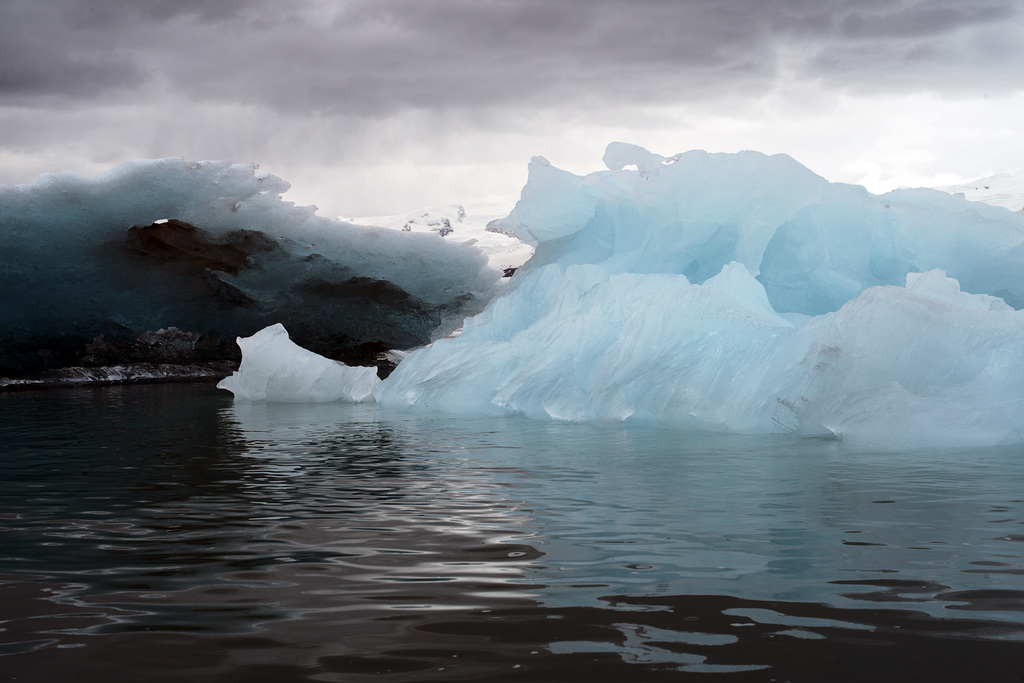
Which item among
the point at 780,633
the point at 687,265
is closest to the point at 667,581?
the point at 780,633

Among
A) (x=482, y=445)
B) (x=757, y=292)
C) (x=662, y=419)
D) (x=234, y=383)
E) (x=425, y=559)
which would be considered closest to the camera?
(x=425, y=559)

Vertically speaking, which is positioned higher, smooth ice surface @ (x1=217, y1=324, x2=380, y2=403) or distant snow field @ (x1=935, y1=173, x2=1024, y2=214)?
distant snow field @ (x1=935, y1=173, x2=1024, y2=214)

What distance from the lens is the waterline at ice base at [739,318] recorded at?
685cm

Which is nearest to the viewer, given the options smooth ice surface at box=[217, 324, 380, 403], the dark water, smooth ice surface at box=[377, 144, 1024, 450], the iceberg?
the dark water

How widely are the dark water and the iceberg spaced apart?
25.9 feet

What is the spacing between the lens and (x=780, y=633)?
7.21 feet

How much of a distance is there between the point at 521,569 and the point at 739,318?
5.90 metres

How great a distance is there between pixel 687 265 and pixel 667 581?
376 inches

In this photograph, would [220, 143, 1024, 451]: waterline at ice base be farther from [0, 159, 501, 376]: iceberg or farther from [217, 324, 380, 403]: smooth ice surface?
[0, 159, 501, 376]: iceberg

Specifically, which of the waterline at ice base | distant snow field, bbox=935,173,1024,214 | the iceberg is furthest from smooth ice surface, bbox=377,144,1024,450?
distant snow field, bbox=935,173,1024,214

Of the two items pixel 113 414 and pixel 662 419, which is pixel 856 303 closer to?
pixel 662 419

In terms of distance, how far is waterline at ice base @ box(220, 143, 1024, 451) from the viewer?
→ 685 cm

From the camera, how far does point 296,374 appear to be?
44.3ft

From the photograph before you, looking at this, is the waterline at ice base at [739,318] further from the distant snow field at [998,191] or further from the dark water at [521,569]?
the distant snow field at [998,191]
